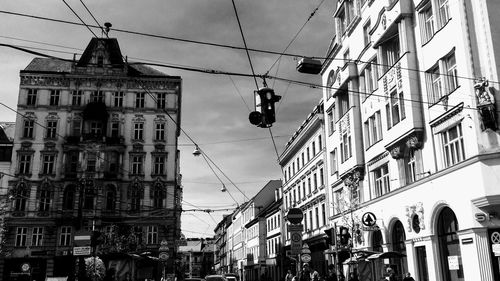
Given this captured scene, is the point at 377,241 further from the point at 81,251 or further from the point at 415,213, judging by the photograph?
the point at 81,251

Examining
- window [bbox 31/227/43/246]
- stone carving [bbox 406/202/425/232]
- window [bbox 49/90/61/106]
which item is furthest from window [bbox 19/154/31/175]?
stone carving [bbox 406/202/425/232]

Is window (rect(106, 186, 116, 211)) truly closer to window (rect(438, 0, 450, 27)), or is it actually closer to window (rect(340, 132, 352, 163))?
window (rect(340, 132, 352, 163))

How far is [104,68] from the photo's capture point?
179ft

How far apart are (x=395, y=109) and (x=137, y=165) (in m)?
34.9

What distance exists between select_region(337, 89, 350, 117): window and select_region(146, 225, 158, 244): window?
26.5 meters

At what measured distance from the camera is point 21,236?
49.5 m

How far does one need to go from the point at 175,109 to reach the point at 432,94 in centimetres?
3688

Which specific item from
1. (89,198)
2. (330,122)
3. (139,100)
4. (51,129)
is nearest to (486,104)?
(330,122)

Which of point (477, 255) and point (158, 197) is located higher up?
point (158, 197)

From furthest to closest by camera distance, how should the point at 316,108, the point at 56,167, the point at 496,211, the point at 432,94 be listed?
the point at 56,167 < the point at 316,108 < the point at 432,94 < the point at 496,211

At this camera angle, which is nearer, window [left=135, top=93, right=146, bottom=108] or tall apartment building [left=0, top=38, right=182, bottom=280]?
tall apartment building [left=0, top=38, right=182, bottom=280]

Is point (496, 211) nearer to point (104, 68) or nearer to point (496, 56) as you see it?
point (496, 56)

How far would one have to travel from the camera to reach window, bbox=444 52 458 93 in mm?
19594

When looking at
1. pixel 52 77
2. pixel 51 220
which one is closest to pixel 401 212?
pixel 51 220
